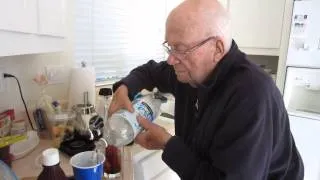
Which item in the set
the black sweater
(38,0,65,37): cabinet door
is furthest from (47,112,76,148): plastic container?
the black sweater

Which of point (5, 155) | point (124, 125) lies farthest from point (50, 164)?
point (5, 155)

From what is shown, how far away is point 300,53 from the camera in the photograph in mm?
1800

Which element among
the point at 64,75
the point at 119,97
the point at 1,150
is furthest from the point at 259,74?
the point at 64,75

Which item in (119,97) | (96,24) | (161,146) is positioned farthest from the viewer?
(96,24)

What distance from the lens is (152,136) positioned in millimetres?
807

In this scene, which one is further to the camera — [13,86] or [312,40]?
[312,40]

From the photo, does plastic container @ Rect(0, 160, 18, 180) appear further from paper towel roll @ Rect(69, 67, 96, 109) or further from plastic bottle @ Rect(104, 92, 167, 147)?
paper towel roll @ Rect(69, 67, 96, 109)

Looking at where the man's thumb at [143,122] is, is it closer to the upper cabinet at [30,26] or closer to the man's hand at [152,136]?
the man's hand at [152,136]

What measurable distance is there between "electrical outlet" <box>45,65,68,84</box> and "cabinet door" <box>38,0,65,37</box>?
0.35m

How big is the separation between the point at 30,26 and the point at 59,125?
53 cm

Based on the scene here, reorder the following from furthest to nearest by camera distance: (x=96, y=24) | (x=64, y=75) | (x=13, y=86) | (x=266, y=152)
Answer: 1. (x=96, y=24)
2. (x=64, y=75)
3. (x=13, y=86)
4. (x=266, y=152)

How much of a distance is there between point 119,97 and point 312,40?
149 cm

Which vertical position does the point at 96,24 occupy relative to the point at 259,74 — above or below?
above

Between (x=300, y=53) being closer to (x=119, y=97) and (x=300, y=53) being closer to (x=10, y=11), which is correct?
(x=119, y=97)
